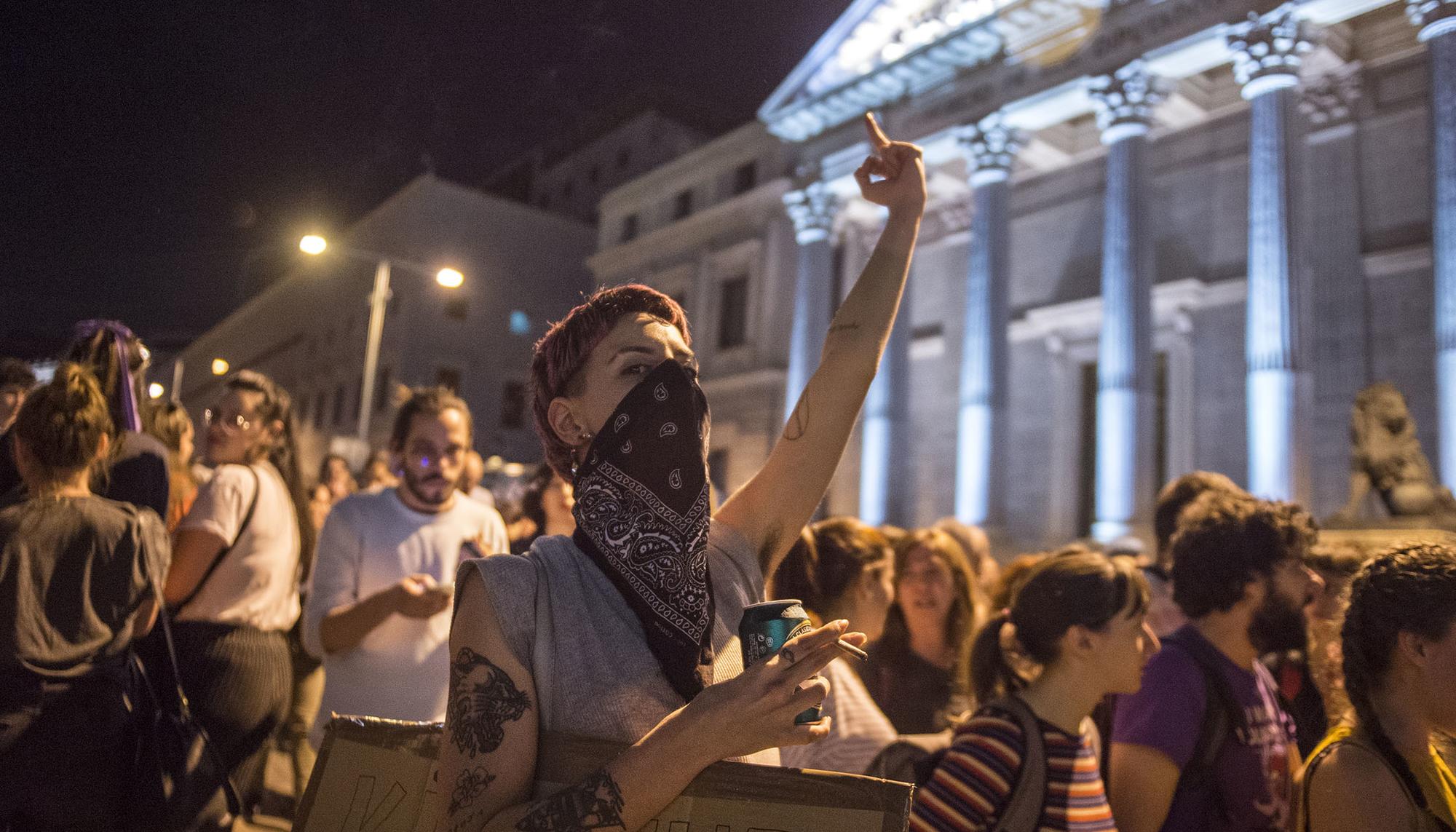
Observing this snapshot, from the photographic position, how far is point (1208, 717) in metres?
3.27

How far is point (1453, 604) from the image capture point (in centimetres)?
254

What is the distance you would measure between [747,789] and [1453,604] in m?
2.07

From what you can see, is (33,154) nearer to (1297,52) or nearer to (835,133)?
(1297,52)

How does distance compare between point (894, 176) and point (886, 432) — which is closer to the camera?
point (894, 176)

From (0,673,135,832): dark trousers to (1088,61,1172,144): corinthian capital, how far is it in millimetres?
16770

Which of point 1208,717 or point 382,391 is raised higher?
point 382,391

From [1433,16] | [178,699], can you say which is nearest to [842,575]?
[178,699]

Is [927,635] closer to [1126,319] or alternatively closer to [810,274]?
[1126,319]

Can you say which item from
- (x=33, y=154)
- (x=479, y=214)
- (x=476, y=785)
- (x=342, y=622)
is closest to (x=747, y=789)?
(x=476, y=785)

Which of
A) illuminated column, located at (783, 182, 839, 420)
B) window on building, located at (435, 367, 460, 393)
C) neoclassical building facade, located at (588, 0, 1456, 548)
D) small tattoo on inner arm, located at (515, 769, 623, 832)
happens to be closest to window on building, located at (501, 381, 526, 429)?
window on building, located at (435, 367, 460, 393)

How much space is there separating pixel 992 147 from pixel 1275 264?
6.60 m

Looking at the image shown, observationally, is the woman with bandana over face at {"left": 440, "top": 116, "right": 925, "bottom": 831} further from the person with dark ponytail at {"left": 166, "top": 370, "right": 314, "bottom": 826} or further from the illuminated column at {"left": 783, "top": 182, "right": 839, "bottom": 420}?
the illuminated column at {"left": 783, "top": 182, "right": 839, "bottom": 420}

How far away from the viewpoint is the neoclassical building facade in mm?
14359

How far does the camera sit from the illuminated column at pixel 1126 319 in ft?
50.1
